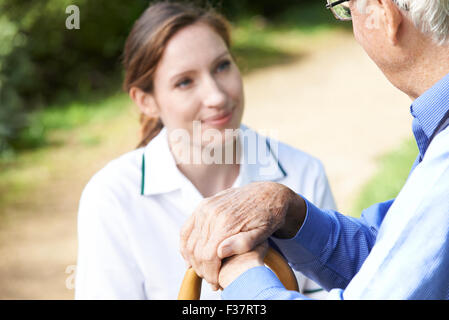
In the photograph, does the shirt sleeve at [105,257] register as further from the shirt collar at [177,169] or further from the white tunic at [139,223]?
the shirt collar at [177,169]

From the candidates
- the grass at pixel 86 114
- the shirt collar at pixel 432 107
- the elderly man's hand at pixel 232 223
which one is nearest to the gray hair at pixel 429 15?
the shirt collar at pixel 432 107

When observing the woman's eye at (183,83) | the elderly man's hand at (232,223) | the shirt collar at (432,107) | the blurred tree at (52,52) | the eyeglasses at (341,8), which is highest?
the blurred tree at (52,52)

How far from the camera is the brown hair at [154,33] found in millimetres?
2498

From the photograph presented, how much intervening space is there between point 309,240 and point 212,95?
1032 millimetres

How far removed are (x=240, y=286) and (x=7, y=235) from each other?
5136mm

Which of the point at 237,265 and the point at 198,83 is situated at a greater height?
the point at 198,83

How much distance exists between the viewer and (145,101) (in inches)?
105

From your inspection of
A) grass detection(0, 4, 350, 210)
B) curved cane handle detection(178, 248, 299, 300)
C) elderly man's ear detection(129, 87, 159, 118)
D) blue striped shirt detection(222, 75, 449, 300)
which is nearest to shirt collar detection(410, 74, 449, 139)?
blue striped shirt detection(222, 75, 449, 300)

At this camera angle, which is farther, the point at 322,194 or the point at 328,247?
the point at 322,194

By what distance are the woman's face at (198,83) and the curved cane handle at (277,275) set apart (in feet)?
3.64

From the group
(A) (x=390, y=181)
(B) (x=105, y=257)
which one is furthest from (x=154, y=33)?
(A) (x=390, y=181)

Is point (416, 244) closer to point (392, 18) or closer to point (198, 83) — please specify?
point (392, 18)
